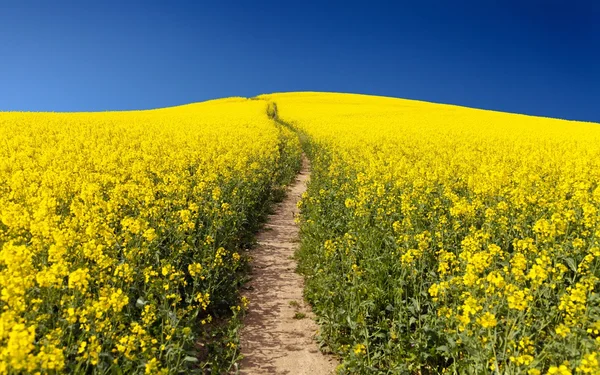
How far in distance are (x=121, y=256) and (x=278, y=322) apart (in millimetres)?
2551

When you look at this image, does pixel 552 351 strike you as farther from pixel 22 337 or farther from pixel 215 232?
pixel 215 232

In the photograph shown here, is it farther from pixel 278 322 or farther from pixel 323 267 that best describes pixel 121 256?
pixel 323 267

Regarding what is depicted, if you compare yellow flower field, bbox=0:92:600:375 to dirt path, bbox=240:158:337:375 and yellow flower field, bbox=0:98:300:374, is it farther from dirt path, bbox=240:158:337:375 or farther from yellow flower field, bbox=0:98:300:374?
dirt path, bbox=240:158:337:375

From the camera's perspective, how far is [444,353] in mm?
4047

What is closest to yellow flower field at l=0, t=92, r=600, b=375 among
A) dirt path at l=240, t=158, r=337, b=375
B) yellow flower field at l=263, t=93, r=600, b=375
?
yellow flower field at l=263, t=93, r=600, b=375

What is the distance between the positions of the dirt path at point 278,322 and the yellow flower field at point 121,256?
1.20 ft

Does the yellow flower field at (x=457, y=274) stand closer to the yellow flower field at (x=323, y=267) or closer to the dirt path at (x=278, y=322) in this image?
the yellow flower field at (x=323, y=267)

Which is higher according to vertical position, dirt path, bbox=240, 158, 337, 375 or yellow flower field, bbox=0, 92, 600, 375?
yellow flower field, bbox=0, 92, 600, 375

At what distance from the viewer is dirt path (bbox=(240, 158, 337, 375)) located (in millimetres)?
4961

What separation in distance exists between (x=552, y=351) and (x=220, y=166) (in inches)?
399

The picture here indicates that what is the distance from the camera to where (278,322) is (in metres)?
5.95

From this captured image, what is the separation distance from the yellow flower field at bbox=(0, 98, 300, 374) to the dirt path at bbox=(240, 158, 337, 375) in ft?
1.20

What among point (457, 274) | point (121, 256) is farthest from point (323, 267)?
point (121, 256)

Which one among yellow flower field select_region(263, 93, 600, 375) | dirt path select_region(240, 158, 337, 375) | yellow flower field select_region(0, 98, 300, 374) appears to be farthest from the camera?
dirt path select_region(240, 158, 337, 375)
